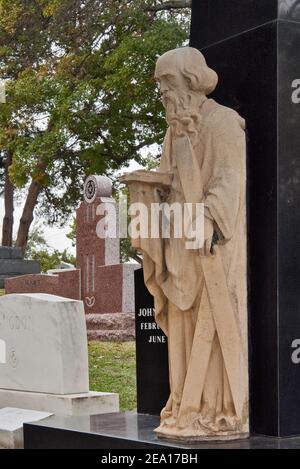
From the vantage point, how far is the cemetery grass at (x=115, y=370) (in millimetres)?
11430

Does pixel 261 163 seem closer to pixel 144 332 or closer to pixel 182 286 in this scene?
pixel 182 286

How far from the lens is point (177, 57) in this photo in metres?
5.21

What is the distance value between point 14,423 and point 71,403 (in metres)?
0.59

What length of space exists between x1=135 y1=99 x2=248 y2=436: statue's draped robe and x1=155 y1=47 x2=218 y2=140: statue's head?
0.08 metres

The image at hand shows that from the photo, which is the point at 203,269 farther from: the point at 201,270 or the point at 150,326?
the point at 150,326

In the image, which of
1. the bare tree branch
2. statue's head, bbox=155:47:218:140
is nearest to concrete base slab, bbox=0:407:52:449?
statue's head, bbox=155:47:218:140

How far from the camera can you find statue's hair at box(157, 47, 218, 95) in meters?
5.20

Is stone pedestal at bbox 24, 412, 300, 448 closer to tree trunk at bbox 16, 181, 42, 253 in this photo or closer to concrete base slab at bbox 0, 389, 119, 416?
concrete base slab at bbox 0, 389, 119, 416

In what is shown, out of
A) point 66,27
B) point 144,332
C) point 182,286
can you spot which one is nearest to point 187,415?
point 182,286

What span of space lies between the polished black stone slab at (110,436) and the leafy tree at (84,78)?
1120 cm

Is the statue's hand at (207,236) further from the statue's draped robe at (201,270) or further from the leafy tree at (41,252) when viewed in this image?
the leafy tree at (41,252)

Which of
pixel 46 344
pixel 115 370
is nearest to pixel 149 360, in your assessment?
pixel 46 344

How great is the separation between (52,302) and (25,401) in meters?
1.11

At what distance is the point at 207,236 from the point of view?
4984 millimetres
